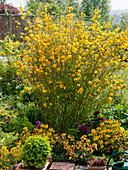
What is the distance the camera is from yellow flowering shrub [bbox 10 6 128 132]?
3332 millimetres

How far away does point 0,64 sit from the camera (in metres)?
5.95

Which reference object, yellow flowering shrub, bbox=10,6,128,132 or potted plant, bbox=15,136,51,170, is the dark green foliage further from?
potted plant, bbox=15,136,51,170

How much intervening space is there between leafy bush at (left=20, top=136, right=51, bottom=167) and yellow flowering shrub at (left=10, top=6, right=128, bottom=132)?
3.03ft

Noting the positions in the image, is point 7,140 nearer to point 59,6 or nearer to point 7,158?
point 7,158

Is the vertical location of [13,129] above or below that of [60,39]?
below

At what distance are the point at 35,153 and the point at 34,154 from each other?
0.06ft

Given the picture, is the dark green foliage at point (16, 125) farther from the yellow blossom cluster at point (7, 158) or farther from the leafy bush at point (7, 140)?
the yellow blossom cluster at point (7, 158)

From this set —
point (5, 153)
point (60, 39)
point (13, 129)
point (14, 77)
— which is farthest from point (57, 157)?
point (14, 77)

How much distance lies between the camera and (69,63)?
11.2ft

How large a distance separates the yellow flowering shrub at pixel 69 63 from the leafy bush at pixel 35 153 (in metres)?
0.92

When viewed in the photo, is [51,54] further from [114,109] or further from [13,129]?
[114,109]

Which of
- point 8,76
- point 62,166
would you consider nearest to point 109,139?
point 62,166

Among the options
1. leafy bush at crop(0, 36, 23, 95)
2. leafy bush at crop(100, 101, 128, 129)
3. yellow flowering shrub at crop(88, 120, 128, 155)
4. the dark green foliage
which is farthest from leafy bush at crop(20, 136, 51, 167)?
leafy bush at crop(0, 36, 23, 95)

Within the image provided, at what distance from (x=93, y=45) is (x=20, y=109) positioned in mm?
1948
